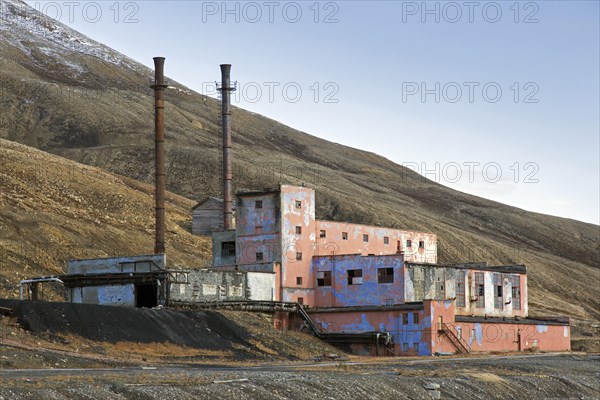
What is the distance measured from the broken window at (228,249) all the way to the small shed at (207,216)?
90.3 ft

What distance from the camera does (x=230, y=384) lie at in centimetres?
3731

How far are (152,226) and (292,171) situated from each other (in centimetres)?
6030

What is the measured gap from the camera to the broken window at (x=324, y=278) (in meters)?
75.0

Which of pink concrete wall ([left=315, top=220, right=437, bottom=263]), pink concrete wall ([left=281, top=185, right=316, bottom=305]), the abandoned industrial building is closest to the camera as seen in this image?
the abandoned industrial building

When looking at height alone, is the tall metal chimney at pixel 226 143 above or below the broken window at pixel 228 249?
above

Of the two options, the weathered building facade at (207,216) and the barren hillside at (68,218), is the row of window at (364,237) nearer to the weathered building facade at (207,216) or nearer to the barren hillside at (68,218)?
the barren hillside at (68,218)

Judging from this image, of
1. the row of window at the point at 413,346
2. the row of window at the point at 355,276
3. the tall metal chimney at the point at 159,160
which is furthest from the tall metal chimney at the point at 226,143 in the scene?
the row of window at the point at 413,346

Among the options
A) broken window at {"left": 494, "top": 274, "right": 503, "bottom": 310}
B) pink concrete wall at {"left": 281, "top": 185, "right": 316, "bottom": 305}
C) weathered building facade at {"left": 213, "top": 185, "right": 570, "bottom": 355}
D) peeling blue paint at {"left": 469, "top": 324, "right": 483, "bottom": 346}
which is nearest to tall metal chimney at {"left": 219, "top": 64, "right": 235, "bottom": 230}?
weathered building facade at {"left": 213, "top": 185, "right": 570, "bottom": 355}

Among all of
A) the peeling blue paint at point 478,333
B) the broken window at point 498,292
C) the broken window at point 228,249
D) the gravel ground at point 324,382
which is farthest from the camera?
the broken window at point 228,249

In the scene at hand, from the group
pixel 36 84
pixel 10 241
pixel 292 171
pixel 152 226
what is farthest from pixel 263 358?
pixel 36 84

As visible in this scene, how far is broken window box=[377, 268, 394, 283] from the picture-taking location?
72.3m

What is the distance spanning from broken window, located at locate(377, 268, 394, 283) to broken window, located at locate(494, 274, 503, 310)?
36.6 feet

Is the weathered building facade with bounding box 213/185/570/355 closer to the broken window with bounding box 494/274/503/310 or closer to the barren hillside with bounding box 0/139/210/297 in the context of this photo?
the broken window with bounding box 494/274/503/310

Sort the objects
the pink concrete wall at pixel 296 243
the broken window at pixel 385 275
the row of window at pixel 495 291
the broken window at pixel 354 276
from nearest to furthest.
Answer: the broken window at pixel 385 275 → the broken window at pixel 354 276 → the pink concrete wall at pixel 296 243 → the row of window at pixel 495 291
